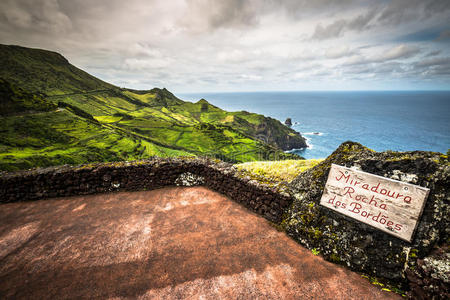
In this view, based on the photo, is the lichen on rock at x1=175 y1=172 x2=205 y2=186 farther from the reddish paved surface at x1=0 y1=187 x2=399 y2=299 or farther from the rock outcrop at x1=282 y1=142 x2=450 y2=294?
the rock outcrop at x1=282 y1=142 x2=450 y2=294

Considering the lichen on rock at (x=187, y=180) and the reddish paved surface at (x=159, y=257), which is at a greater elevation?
the lichen on rock at (x=187, y=180)

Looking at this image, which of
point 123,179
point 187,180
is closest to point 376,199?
point 187,180

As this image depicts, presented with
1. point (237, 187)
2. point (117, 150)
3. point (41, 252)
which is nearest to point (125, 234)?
point (41, 252)

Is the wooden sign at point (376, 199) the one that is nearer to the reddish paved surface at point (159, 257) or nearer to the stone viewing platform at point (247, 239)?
the stone viewing platform at point (247, 239)

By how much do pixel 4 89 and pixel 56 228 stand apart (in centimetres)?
6693

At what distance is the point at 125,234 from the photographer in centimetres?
566

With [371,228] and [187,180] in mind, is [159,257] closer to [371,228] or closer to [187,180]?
[187,180]

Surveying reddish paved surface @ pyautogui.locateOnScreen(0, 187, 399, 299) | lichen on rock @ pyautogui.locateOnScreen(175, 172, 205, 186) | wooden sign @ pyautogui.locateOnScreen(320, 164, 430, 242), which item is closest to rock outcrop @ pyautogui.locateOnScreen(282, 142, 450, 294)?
wooden sign @ pyautogui.locateOnScreen(320, 164, 430, 242)

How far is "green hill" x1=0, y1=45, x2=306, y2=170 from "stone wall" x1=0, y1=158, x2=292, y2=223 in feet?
88.9

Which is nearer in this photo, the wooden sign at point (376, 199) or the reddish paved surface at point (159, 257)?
the wooden sign at point (376, 199)

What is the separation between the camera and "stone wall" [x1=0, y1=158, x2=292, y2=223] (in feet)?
25.4

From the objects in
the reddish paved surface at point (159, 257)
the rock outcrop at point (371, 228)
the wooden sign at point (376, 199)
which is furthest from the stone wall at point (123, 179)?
the wooden sign at point (376, 199)

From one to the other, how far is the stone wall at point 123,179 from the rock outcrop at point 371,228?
2.20m

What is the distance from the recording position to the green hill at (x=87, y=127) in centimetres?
3756
